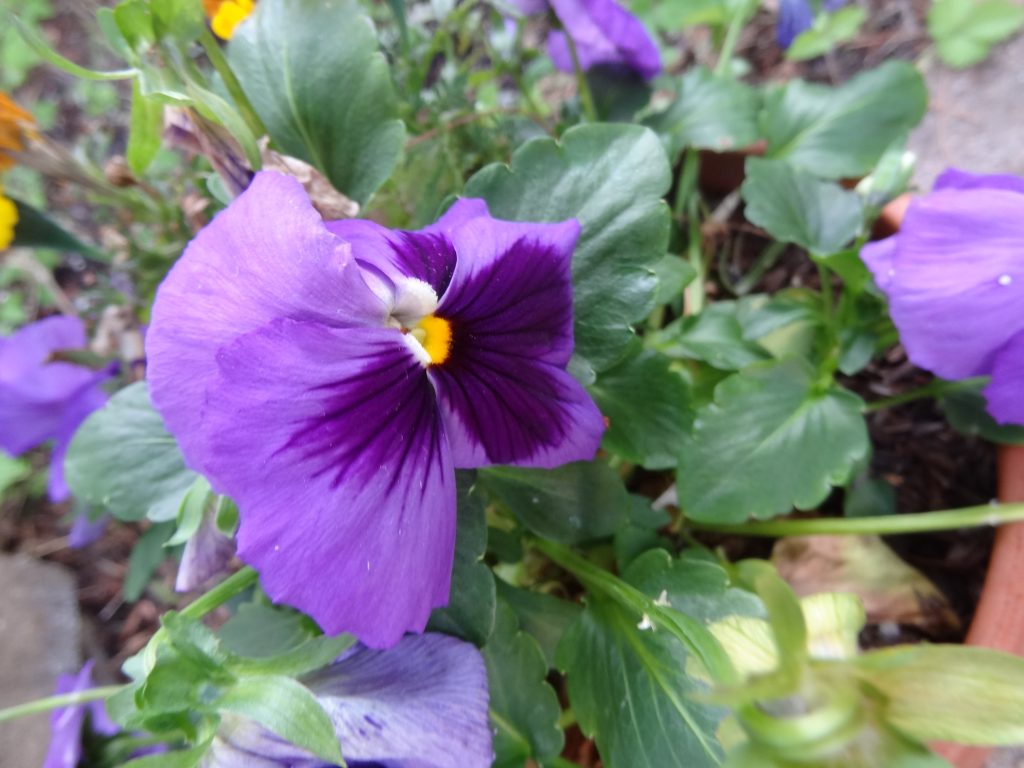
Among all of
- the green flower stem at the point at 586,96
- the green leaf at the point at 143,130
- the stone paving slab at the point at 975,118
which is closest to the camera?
the green leaf at the point at 143,130

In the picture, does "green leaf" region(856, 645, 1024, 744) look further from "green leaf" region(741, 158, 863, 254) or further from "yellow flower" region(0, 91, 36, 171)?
"yellow flower" region(0, 91, 36, 171)

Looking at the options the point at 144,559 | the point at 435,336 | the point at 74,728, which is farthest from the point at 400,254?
the point at 144,559

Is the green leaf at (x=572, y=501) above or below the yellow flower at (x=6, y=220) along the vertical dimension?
below

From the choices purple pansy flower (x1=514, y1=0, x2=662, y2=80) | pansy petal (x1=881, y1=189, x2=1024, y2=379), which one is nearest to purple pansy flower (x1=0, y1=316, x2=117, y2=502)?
purple pansy flower (x1=514, y1=0, x2=662, y2=80)

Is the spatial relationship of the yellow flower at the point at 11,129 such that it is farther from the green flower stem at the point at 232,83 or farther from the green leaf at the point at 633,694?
the green leaf at the point at 633,694

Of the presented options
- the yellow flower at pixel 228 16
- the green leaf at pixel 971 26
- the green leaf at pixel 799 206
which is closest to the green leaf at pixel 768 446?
the green leaf at pixel 799 206

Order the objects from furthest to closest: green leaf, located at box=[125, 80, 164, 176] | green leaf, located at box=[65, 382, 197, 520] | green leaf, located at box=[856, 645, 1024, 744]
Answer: green leaf, located at box=[65, 382, 197, 520], green leaf, located at box=[125, 80, 164, 176], green leaf, located at box=[856, 645, 1024, 744]
